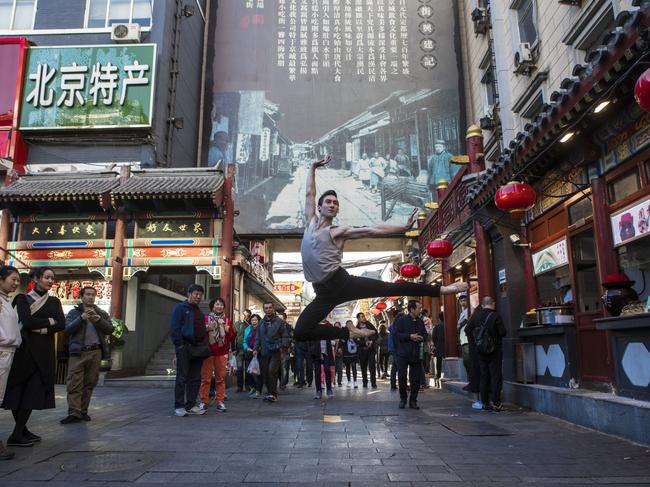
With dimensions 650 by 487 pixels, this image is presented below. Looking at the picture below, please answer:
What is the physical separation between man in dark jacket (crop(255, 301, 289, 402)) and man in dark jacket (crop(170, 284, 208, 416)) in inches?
77.0

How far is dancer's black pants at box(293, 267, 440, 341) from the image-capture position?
506 centimetres

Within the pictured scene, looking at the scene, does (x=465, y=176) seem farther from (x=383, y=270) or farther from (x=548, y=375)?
(x=383, y=270)

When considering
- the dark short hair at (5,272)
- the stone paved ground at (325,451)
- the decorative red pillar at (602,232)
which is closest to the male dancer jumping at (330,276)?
the stone paved ground at (325,451)

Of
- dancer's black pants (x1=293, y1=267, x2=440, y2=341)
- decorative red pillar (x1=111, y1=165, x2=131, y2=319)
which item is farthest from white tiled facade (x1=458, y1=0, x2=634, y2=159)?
decorative red pillar (x1=111, y1=165, x2=131, y2=319)

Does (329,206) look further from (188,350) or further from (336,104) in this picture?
(336,104)

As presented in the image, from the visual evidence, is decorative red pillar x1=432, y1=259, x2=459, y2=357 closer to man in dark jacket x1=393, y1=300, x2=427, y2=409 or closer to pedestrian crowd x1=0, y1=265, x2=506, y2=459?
pedestrian crowd x1=0, y1=265, x2=506, y2=459

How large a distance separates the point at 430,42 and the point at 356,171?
7390 mm

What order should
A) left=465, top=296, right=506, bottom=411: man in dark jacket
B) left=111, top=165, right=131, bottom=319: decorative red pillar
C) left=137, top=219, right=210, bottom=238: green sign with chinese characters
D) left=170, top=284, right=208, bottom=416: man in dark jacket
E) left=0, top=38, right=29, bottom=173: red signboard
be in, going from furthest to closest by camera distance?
1. left=0, top=38, right=29, bottom=173: red signboard
2. left=137, top=219, right=210, bottom=238: green sign with chinese characters
3. left=111, top=165, right=131, bottom=319: decorative red pillar
4. left=465, top=296, right=506, bottom=411: man in dark jacket
5. left=170, top=284, right=208, bottom=416: man in dark jacket

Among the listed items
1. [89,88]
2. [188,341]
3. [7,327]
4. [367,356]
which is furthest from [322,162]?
[89,88]

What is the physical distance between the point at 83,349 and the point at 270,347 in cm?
354

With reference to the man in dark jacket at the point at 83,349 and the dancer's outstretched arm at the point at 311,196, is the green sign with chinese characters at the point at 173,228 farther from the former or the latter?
the dancer's outstretched arm at the point at 311,196

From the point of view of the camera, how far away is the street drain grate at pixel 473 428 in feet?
21.0

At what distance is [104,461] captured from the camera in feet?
15.7

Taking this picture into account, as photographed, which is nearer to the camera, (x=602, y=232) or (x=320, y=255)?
(x=320, y=255)
